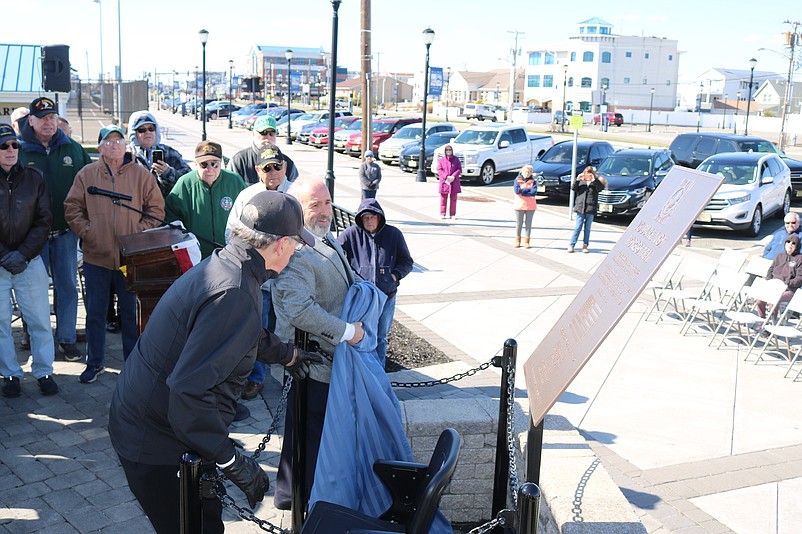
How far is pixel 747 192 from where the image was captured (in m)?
17.1

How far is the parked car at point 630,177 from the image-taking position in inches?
711

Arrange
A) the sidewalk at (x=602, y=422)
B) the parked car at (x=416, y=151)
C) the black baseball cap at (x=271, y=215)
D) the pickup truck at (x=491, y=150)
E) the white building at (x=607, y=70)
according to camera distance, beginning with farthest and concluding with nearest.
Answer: the white building at (x=607, y=70), the parked car at (x=416, y=151), the pickup truck at (x=491, y=150), the sidewalk at (x=602, y=422), the black baseball cap at (x=271, y=215)

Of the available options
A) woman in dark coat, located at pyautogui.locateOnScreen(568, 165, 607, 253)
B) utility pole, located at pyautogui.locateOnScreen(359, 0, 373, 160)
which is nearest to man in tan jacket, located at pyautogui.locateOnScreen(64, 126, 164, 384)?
woman in dark coat, located at pyautogui.locateOnScreen(568, 165, 607, 253)

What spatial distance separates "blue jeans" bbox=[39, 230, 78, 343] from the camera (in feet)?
23.4

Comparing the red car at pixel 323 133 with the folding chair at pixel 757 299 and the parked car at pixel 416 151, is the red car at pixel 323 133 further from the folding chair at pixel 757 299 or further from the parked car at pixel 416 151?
the folding chair at pixel 757 299

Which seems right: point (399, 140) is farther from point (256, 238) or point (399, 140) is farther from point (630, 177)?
point (256, 238)

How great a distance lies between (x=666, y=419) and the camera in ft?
22.6

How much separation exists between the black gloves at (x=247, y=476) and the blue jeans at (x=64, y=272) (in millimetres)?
4597

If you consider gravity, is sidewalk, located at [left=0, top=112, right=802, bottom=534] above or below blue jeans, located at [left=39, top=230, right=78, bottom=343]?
below

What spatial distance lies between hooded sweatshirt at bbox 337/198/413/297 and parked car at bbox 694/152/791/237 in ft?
35.8

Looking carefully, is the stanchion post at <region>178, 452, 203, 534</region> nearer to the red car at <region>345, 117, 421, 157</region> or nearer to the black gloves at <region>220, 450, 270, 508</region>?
the black gloves at <region>220, 450, 270, 508</region>

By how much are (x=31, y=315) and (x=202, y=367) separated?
170 inches

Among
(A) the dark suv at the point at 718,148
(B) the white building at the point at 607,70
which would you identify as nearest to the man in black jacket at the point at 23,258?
(A) the dark suv at the point at 718,148

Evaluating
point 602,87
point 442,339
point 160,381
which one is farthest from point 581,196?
point 602,87
